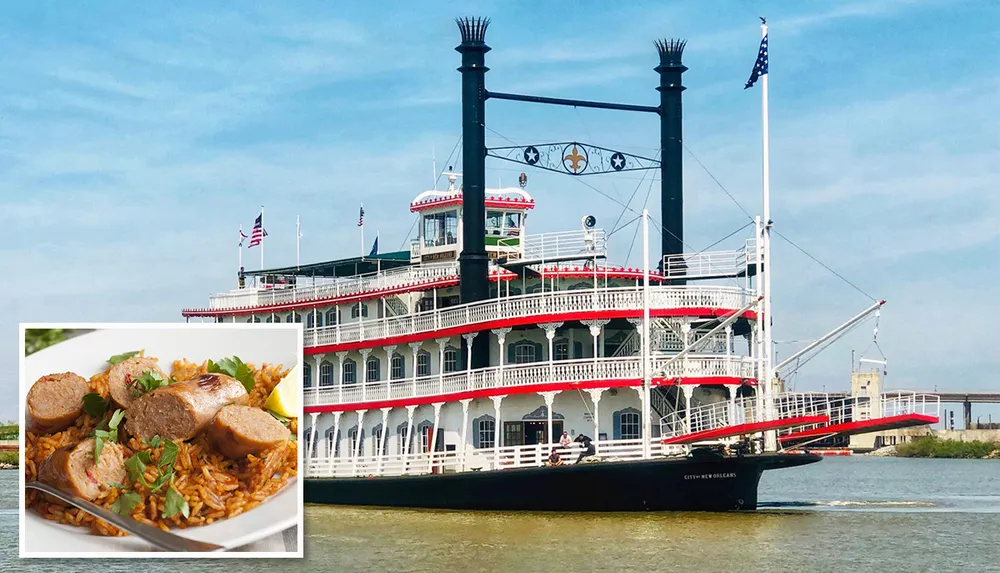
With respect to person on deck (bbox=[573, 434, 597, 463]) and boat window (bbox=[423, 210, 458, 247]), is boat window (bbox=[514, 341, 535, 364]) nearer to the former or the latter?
person on deck (bbox=[573, 434, 597, 463])

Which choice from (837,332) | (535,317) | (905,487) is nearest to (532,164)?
(535,317)

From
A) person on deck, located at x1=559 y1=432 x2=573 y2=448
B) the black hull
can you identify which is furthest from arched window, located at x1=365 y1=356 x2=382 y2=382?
person on deck, located at x1=559 y1=432 x2=573 y2=448

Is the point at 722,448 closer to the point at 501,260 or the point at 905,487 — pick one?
the point at 501,260

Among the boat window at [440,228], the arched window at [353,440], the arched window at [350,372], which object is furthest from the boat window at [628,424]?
the arched window at [350,372]

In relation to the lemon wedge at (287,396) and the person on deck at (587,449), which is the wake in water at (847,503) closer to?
the person on deck at (587,449)

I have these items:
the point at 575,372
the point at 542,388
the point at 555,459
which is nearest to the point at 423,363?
the point at 542,388
